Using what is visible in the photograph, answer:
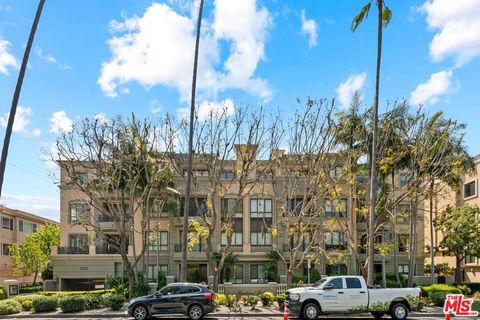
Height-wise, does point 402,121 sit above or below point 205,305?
above

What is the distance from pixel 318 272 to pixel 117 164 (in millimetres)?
21010

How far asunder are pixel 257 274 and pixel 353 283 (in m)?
24.9

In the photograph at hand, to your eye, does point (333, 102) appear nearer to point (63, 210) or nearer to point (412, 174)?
point (412, 174)

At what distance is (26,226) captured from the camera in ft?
213

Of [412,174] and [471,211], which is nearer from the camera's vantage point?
[412,174]

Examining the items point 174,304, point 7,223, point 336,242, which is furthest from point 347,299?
point 7,223

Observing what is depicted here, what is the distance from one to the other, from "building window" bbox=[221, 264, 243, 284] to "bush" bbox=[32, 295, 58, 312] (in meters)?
21.0

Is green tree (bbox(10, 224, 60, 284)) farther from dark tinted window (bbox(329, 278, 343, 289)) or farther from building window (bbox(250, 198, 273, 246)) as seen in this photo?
dark tinted window (bbox(329, 278, 343, 289))

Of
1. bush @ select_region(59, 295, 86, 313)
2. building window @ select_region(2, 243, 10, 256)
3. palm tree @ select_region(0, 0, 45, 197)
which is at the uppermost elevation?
palm tree @ select_region(0, 0, 45, 197)

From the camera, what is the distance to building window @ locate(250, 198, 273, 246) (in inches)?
1795

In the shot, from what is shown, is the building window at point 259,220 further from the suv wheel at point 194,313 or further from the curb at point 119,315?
the suv wheel at point 194,313

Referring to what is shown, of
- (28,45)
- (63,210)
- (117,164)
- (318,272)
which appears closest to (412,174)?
(318,272)

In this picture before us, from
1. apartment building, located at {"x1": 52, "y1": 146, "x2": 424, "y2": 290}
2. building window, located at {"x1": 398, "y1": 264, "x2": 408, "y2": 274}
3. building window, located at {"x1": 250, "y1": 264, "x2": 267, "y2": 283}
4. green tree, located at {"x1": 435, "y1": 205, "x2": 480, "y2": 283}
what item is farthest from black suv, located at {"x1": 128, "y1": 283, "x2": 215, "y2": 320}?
building window, located at {"x1": 398, "y1": 264, "x2": 408, "y2": 274}

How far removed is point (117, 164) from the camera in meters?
32.5
